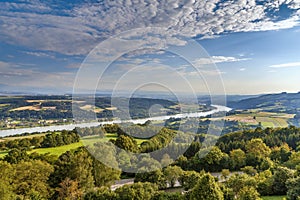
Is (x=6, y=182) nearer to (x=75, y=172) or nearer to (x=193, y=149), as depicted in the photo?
(x=75, y=172)

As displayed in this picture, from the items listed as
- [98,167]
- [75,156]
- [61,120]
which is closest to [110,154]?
[98,167]

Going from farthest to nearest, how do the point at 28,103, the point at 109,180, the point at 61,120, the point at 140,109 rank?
the point at 28,103 → the point at 61,120 → the point at 109,180 → the point at 140,109

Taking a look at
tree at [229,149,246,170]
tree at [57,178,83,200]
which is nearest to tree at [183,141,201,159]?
tree at [229,149,246,170]

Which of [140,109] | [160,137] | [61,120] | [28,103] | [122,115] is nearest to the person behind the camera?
[122,115]

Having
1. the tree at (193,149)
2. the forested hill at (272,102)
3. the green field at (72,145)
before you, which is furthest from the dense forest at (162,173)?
the forested hill at (272,102)

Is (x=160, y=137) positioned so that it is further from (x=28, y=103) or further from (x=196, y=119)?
(x=28, y=103)

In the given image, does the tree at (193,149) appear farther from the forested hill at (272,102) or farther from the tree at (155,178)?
the forested hill at (272,102)

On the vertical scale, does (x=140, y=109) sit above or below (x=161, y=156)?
above

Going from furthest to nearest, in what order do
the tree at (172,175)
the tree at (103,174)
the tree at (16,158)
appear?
the tree at (16,158)
the tree at (172,175)
the tree at (103,174)
